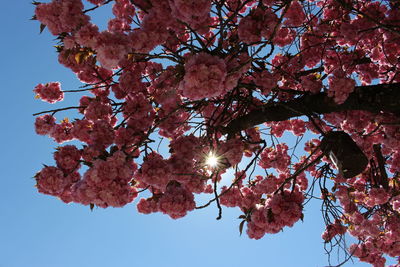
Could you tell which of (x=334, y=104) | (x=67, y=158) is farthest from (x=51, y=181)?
(x=334, y=104)

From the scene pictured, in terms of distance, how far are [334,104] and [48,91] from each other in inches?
127

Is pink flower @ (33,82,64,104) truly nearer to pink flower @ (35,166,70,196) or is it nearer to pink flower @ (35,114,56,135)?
pink flower @ (35,114,56,135)

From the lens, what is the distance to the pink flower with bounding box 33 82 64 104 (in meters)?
3.52

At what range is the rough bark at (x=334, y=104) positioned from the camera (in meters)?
2.54

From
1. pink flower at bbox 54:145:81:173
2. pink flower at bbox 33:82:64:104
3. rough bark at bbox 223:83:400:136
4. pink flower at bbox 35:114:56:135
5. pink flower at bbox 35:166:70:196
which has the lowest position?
pink flower at bbox 35:166:70:196

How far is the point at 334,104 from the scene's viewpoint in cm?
270

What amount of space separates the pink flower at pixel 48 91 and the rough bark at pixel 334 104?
2.19 m

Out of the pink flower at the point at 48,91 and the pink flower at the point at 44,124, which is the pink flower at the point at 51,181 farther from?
the pink flower at the point at 48,91

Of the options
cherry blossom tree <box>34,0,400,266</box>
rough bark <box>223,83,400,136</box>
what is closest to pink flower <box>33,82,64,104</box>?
cherry blossom tree <box>34,0,400,266</box>

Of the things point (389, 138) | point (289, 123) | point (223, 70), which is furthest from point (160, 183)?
point (289, 123)

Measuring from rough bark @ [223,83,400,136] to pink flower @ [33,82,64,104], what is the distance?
2.19 m

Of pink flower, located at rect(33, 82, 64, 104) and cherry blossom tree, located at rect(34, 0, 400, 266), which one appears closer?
cherry blossom tree, located at rect(34, 0, 400, 266)

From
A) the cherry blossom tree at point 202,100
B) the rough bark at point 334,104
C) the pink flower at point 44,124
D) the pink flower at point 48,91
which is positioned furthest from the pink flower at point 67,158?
the rough bark at point 334,104

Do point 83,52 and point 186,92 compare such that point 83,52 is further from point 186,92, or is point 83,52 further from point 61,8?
point 186,92
